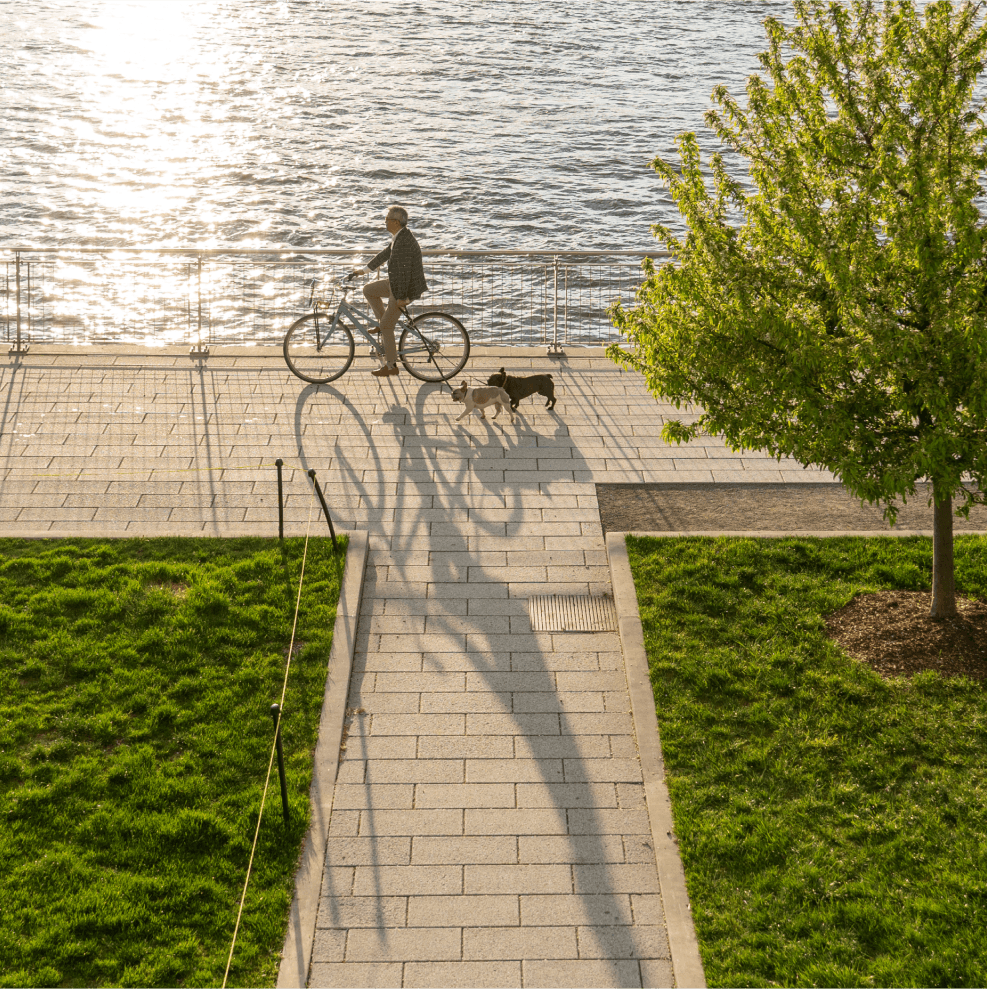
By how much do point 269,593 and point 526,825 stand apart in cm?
336

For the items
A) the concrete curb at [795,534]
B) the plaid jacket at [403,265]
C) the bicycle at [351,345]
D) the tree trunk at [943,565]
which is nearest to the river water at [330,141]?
the bicycle at [351,345]

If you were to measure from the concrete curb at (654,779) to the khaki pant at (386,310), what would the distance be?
4.41 m

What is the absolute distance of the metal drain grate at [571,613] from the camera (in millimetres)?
9664

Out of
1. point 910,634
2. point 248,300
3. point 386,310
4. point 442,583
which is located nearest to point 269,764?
point 442,583

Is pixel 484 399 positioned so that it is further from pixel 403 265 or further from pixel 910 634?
pixel 910 634

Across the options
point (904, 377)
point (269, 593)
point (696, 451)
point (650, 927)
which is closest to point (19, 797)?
point (269, 593)

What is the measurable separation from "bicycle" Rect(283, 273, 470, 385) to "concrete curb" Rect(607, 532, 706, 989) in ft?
14.2

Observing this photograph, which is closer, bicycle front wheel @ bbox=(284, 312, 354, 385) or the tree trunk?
the tree trunk

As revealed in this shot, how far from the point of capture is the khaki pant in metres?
13.6

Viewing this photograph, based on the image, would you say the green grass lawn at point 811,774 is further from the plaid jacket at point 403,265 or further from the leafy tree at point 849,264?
the plaid jacket at point 403,265

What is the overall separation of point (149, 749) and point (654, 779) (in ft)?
11.6

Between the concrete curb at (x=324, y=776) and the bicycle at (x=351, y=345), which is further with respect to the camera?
the bicycle at (x=351, y=345)

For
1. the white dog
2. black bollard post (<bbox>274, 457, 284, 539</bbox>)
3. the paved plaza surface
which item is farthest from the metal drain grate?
the white dog

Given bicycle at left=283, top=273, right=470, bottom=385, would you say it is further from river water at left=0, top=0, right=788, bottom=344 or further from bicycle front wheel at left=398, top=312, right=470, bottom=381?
river water at left=0, top=0, right=788, bottom=344
